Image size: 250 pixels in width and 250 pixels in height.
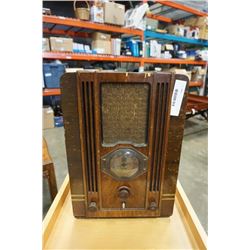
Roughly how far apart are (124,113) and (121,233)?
0.28 m

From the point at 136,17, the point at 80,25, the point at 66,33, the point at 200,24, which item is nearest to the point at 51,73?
the point at 80,25

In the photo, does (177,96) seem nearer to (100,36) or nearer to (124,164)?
(124,164)

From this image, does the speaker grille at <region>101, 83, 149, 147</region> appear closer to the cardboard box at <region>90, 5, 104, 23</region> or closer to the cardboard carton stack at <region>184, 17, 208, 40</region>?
the cardboard box at <region>90, 5, 104, 23</region>

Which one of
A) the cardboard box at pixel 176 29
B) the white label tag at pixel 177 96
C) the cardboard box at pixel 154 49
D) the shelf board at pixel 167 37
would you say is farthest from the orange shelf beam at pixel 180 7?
the white label tag at pixel 177 96

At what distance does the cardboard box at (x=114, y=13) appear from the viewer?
6.82 feet

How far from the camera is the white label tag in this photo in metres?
0.38

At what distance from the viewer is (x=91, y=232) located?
1.48 ft

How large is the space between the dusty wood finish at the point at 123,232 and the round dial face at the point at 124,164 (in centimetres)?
14

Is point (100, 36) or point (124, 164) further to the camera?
point (100, 36)

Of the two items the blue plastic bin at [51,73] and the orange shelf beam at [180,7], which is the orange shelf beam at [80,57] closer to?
the blue plastic bin at [51,73]

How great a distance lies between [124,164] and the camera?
1.40 ft

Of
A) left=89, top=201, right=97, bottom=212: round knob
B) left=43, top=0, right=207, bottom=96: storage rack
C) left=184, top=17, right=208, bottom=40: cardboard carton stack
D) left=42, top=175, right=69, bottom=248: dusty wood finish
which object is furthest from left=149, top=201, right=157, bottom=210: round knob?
left=184, top=17, right=208, bottom=40: cardboard carton stack
